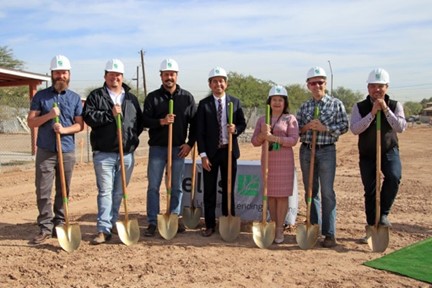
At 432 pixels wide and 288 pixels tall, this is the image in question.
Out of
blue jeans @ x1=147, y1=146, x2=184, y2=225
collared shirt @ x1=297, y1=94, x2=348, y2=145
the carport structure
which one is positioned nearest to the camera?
collared shirt @ x1=297, y1=94, x2=348, y2=145

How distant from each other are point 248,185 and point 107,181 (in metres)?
2.02

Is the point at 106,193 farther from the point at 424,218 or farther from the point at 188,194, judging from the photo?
the point at 424,218

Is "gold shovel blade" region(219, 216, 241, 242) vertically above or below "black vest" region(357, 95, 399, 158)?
below

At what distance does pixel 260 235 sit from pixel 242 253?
347 millimetres

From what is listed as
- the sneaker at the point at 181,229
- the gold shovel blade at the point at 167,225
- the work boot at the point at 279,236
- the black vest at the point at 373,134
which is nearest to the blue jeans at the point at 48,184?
the gold shovel blade at the point at 167,225

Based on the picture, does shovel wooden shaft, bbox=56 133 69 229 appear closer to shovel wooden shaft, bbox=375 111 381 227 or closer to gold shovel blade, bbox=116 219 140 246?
gold shovel blade, bbox=116 219 140 246

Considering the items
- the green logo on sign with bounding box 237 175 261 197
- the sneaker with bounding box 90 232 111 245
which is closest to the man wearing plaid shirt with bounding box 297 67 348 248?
the green logo on sign with bounding box 237 175 261 197

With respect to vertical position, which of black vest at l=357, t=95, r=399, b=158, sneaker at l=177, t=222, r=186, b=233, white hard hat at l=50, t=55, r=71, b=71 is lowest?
sneaker at l=177, t=222, r=186, b=233

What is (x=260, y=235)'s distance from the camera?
5.39 meters

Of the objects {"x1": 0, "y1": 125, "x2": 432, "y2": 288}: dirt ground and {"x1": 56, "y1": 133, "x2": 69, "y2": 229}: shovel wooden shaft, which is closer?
{"x1": 0, "y1": 125, "x2": 432, "y2": 288}: dirt ground

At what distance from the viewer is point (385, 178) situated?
5.53 m

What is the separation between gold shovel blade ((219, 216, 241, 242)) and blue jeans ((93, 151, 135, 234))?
1.35 m

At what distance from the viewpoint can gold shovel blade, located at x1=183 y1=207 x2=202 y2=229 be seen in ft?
20.8

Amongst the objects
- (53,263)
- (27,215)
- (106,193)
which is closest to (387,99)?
(106,193)
